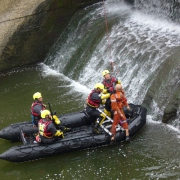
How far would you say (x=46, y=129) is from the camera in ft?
34.6

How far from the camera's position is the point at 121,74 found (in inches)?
573

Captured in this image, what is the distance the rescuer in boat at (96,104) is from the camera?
1129 centimetres

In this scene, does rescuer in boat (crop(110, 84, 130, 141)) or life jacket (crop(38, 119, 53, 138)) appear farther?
rescuer in boat (crop(110, 84, 130, 141))

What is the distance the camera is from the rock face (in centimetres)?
1839

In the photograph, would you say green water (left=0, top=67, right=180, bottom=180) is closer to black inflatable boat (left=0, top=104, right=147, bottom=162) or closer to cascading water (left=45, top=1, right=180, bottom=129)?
black inflatable boat (left=0, top=104, right=147, bottom=162)

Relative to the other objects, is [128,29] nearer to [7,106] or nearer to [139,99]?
[139,99]

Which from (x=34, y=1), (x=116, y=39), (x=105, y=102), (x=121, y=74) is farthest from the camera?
(x=34, y=1)

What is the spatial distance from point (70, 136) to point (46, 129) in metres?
0.96

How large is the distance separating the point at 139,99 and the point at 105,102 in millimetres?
1887

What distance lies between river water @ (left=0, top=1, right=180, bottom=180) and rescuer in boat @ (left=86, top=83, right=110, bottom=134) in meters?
0.86

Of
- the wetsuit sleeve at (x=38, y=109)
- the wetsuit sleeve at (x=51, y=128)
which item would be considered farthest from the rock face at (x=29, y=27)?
the wetsuit sleeve at (x=51, y=128)

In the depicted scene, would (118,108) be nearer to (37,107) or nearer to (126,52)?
(37,107)

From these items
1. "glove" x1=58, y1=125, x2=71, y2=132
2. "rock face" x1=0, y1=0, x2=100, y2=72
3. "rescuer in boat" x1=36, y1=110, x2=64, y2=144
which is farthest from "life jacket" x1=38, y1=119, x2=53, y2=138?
"rock face" x1=0, y1=0, x2=100, y2=72

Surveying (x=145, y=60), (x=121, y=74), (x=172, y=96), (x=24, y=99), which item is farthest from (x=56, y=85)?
(x=172, y=96)
